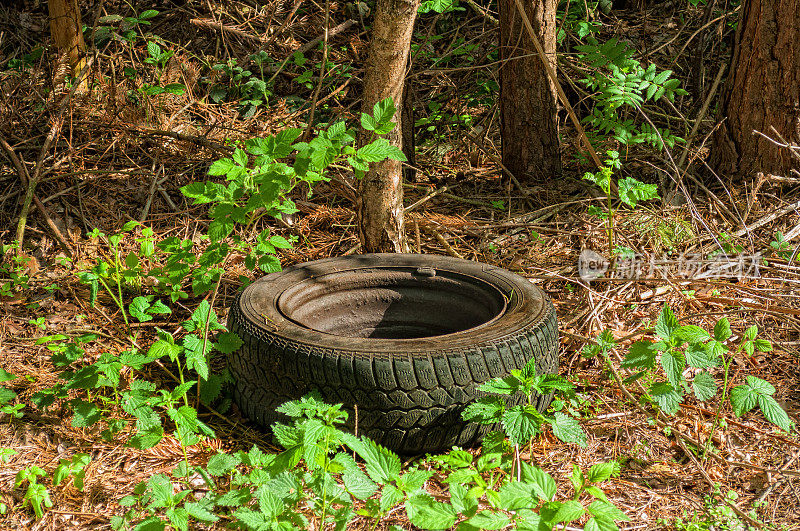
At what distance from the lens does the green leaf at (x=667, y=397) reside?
8.71 feet

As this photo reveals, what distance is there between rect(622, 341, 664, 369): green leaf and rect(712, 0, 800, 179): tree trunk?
273cm

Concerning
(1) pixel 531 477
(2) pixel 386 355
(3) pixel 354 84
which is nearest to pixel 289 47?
(3) pixel 354 84

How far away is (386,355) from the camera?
8.96 feet

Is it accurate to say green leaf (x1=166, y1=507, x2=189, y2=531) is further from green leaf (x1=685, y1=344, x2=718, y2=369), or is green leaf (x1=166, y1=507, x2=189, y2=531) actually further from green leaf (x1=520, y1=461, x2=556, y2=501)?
green leaf (x1=685, y1=344, x2=718, y2=369)

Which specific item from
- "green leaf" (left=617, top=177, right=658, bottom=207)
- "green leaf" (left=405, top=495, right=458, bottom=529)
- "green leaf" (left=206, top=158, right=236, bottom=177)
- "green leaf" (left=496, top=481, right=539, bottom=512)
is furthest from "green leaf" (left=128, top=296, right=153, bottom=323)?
"green leaf" (left=617, top=177, right=658, bottom=207)

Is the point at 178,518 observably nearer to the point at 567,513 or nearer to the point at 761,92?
the point at 567,513

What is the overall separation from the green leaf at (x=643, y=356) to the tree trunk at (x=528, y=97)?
2.58 metres

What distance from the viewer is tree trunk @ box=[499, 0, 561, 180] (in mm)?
4801

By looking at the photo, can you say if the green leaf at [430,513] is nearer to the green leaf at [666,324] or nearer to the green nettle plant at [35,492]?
the green leaf at [666,324]

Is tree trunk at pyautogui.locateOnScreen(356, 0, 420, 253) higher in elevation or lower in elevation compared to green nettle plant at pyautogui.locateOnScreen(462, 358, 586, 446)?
higher

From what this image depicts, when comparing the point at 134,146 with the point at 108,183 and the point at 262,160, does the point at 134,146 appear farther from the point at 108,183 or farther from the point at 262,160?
the point at 262,160

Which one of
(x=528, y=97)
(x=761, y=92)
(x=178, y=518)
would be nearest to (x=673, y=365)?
(x=178, y=518)

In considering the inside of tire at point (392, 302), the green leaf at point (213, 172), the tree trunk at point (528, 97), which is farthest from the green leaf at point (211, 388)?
the tree trunk at point (528, 97)

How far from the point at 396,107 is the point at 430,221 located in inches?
48.7
